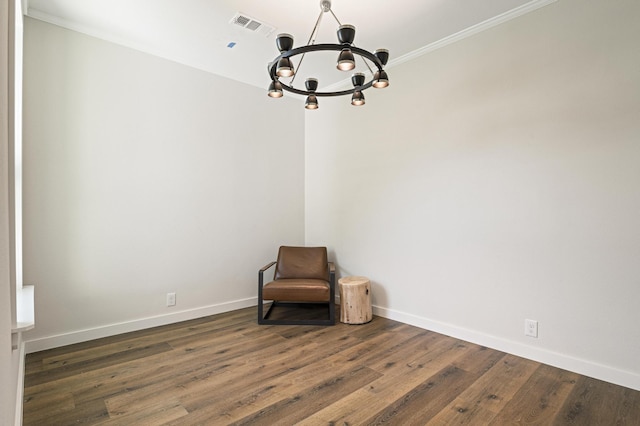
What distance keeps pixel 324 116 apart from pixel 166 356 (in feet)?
10.8

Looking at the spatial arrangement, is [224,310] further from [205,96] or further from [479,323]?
[479,323]

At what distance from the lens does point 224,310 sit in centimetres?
391

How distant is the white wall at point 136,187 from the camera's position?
2.80 meters

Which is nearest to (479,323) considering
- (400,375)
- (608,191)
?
(400,375)

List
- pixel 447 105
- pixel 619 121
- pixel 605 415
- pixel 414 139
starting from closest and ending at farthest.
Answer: pixel 605 415 → pixel 619 121 → pixel 447 105 → pixel 414 139

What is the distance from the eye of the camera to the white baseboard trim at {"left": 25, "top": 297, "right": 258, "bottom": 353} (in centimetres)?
280

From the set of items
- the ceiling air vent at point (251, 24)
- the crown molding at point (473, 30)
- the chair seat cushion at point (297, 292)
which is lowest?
the chair seat cushion at point (297, 292)

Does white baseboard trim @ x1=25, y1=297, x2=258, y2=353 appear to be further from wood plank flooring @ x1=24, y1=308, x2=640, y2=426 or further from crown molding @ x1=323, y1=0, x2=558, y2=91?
crown molding @ x1=323, y1=0, x2=558, y2=91

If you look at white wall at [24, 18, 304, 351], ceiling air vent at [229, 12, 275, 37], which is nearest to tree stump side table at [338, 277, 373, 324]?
white wall at [24, 18, 304, 351]

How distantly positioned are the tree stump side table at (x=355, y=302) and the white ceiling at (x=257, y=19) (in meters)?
2.45

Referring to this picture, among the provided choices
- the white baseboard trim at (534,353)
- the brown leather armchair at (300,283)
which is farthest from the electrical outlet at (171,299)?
the white baseboard trim at (534,353)

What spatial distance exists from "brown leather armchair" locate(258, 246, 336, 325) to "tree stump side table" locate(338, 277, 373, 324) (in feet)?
0.41

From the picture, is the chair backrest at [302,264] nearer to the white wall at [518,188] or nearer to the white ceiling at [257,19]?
the white wall at [518,188]

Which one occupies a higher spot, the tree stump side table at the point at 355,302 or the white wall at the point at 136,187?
the white wall at the point at 136,187
